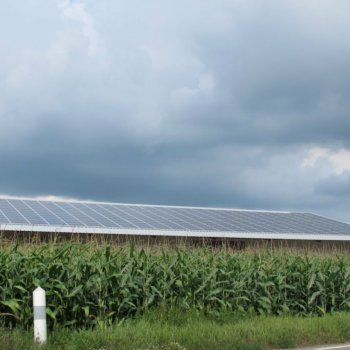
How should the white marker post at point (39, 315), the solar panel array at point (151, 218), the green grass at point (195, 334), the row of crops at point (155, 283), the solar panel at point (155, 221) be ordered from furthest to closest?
the solar panel array at point (151, 218) → the solar panel at point (155, 221) → the row of crops at point (155, 283) → the green grass at point (195, 334) → the white marker post at point (39, 315)

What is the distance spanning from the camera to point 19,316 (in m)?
9.84

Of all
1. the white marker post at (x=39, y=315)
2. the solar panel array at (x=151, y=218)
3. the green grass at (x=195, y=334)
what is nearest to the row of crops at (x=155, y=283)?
the green grass at (x=195, y=334)

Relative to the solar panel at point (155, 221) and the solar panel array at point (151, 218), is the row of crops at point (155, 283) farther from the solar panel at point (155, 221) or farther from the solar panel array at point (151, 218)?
the solar panel array at point (151, 218)

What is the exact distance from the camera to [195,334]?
9.75 m

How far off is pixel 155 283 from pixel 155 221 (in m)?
14.6

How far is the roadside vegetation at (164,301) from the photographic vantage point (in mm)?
9516

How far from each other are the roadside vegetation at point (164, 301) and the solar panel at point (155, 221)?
9.19 meters

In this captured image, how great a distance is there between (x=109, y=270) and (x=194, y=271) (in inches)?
87.3

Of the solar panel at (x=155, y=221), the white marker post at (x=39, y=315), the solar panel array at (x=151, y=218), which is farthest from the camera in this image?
the solar panel array at (x=151, y=218)

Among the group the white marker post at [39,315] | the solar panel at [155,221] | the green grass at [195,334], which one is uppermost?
the solar panel at [155,221]

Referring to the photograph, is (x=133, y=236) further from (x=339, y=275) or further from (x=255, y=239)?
(x=339, y=275)

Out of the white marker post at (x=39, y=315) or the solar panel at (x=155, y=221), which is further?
the solar panel at (x=155, y=221)

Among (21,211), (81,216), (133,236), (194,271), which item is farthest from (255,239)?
(194,271)

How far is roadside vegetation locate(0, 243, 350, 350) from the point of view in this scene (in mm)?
9516
